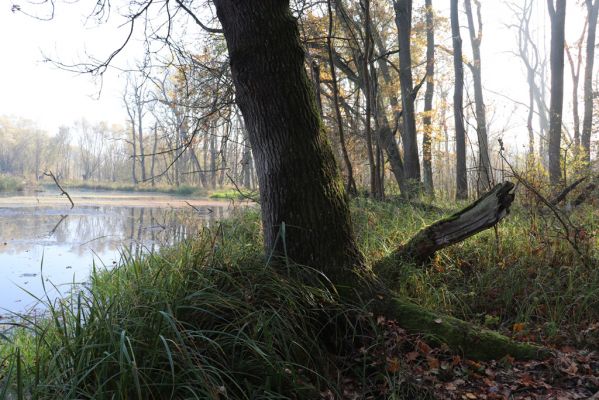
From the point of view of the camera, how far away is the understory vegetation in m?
2.00

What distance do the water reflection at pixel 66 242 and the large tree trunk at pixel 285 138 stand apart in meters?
1.61

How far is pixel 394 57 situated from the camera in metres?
15.2

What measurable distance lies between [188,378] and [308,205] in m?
1.39

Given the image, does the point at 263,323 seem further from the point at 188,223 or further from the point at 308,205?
the point at 188,223

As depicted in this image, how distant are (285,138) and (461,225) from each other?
77.7 inches

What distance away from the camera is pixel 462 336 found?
288 cm

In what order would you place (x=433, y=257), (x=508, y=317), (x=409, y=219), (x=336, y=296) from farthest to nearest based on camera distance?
1. (x=409, y=219)
2. (x=433, y=257)
3. (x=508, y=317)
4. (x=336, y=296)

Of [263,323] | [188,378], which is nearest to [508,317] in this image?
[263,323]

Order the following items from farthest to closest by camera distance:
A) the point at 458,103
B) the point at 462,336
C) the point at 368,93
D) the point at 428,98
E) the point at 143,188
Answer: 1. the point at 143,188
2. the point at 428,98
3. the point at 458,103
4. the point at 368,93
5. the point at 462,336

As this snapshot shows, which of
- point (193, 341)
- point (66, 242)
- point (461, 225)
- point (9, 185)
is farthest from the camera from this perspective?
point (9, 185)

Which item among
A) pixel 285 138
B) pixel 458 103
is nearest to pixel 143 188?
pixel 458 103

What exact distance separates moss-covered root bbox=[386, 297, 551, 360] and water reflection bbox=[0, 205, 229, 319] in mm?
2423

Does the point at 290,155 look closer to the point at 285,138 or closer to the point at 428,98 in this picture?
the point at 285,138

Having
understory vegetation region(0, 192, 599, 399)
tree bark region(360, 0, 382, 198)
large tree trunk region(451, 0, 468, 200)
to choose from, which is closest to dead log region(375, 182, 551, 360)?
understory vegetation region(0, 192, 599, 399)
